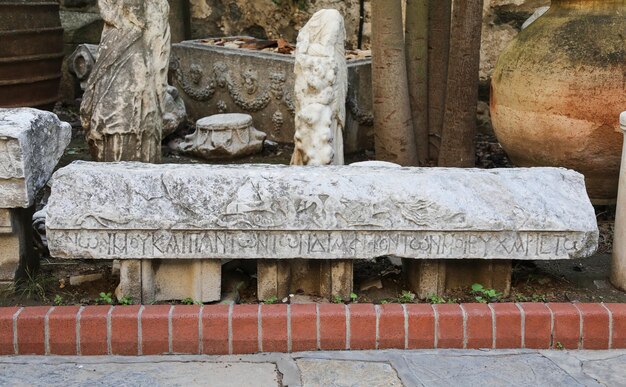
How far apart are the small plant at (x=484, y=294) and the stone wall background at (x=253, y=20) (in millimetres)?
4396

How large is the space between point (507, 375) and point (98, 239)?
6.41 feet

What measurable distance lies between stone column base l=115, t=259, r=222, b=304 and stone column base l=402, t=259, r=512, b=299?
0.98m

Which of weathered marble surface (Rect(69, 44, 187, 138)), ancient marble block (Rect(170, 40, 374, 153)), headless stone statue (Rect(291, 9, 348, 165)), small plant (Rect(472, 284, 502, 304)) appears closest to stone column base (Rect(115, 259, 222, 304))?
small plant (Rect(472, 284, 502, 304))

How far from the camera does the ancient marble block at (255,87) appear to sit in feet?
27.0

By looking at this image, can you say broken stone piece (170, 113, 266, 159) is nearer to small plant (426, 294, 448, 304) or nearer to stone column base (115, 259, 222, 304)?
stone column base (115, 259, 222, 304)

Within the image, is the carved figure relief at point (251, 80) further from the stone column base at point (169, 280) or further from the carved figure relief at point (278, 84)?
the stone column base at point (169, 280)

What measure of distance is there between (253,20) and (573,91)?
4.89 meters

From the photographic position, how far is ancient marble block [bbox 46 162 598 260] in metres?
4.26

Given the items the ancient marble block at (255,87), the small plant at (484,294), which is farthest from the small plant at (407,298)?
the ancient marble block at (255,87)

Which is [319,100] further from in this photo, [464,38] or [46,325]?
[46,325]

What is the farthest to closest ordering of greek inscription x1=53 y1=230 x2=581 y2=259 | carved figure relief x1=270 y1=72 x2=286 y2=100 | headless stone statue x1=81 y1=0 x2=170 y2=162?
carved figure relief x1=270 y1=72 x2=286 y2=100, headless stone statue x1=81 y1=0 x2=170 y2=162, greek inscription x1=53 y1=230 x2=581 y2=259

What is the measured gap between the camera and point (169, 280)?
A: 4.52 m

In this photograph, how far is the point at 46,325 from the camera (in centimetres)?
416

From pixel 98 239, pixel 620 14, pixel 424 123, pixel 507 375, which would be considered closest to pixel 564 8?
pixel 620 14
